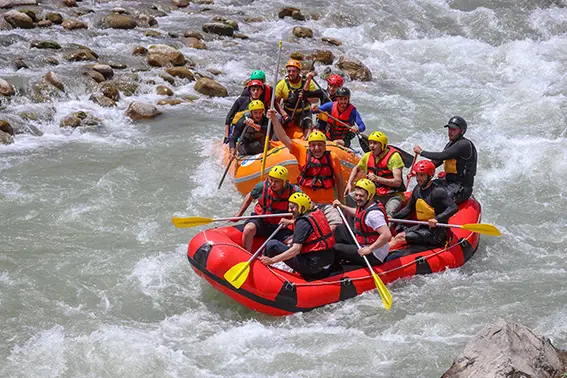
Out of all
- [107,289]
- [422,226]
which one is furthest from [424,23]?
[107,289]

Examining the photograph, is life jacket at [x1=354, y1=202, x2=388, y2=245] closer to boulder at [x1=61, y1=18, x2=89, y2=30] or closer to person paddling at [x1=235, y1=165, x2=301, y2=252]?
person paddling at [x1=235, y1=165, x2=301, y2=252]

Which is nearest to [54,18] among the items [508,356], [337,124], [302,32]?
[302,32]

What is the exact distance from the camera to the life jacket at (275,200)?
7.49 meters

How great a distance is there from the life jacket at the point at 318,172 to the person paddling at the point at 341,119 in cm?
130

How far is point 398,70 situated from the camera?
15758mm

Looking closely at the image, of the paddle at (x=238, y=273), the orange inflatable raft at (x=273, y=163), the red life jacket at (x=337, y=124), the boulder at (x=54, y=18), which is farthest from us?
the boulder at (x=54, y=18)

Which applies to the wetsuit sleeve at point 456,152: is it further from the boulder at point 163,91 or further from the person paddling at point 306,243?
the boulder at point 163,91

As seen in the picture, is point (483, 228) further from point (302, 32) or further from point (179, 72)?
point (302, 32)

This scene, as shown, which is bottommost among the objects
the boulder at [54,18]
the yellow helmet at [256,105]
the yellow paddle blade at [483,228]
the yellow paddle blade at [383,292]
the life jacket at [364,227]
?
the boulder at [54,18]

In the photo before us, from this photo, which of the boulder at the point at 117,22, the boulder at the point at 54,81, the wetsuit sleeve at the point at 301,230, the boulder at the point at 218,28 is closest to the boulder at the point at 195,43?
the boulder at the point at 218,28

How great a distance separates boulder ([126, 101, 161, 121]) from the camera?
12359 millimetres

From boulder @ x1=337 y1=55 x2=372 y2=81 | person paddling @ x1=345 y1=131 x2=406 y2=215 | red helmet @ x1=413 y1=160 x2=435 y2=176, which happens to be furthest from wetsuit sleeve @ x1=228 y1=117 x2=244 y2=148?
boulder @ x1=337 y1=55 x2=372 y2=81

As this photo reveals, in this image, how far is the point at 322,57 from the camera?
15.6 meters

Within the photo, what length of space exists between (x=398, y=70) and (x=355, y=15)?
337 cm
